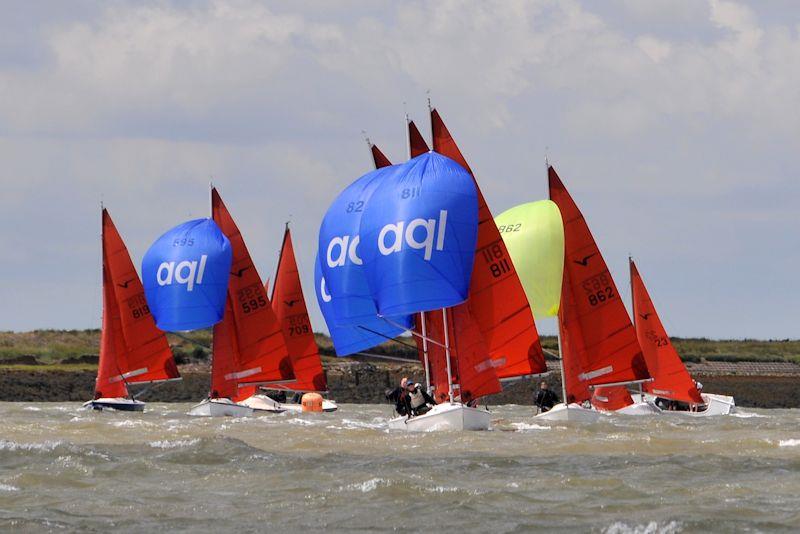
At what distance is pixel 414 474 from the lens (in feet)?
96.3

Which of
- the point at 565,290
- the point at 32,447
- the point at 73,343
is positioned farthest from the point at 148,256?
the point at 73,343

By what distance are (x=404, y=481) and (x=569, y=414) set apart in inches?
767

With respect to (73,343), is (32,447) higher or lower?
lower

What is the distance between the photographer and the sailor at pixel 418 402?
42031 mm

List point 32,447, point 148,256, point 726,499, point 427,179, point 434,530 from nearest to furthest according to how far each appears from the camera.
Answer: point 434,530 → point 726,499 → point 32,447 → point 427,179 → point 148,256

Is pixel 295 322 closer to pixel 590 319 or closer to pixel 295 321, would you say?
pixel 295 321

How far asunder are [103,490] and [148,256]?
33.4m

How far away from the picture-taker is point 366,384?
87.1 meters

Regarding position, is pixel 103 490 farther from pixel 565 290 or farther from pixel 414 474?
pixel 565 290

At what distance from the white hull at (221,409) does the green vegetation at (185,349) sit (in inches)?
1557

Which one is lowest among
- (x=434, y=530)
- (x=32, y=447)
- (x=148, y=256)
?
(x=434, y=530)

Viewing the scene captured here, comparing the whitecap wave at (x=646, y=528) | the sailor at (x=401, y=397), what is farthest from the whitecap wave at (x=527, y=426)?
the whitecap wave at (x=646, y=528)

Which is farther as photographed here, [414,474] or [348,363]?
[348,363]

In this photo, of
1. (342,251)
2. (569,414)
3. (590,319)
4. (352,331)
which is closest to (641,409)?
(590,319)
